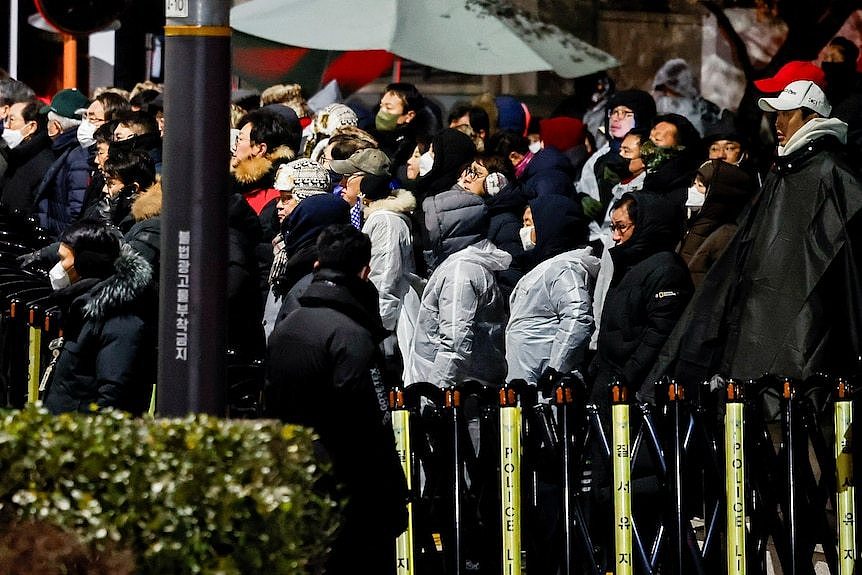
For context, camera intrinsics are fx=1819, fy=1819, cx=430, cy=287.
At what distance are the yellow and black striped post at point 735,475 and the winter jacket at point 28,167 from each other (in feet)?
23.8

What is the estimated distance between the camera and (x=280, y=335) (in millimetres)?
7195

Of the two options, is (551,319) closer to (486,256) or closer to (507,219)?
(486,256)

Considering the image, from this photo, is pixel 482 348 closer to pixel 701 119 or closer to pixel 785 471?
pixel 785 471

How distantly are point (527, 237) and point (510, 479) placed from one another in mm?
3134

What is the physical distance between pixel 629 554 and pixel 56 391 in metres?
2.73

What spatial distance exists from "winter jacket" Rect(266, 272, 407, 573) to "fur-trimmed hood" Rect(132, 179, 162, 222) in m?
2.62

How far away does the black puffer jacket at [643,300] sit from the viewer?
9148mm

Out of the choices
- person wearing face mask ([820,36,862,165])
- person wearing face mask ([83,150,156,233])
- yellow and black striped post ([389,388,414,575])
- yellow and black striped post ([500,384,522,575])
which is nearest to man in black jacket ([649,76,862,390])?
yellow and black striped post ([500,384,522,575])

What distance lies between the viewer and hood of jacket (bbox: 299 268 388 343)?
23.6 feet

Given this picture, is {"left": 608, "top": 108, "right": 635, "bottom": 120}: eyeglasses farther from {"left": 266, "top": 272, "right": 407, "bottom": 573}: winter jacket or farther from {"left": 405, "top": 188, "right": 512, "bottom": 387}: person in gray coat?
{"left": 266, "top": 272, "right": 407, "bottom": 573}: winter jacket

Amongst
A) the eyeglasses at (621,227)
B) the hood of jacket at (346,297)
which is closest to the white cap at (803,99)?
the eyeglasses at (621,227)

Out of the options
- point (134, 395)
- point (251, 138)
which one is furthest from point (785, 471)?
point (251, 138)

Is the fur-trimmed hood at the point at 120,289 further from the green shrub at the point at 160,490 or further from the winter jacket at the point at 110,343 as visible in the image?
the green shrub at the point at 160,490

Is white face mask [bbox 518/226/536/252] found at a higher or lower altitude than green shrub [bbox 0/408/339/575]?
higher
